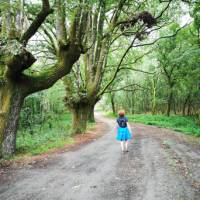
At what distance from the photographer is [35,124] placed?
55.7 ft

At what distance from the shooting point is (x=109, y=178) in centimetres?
583

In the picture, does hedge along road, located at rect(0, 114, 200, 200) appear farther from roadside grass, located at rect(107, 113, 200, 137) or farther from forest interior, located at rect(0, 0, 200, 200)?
roadside grass, located at rect(107, 113, 200, 137)

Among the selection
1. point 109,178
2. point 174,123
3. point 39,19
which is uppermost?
point 39,19

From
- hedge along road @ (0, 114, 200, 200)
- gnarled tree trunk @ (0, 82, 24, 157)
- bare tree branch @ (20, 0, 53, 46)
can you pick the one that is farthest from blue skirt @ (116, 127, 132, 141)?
bare tree branch @ (20, 0, 53, 46)

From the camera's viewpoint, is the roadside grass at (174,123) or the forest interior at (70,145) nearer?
the forest interior at (70,145)

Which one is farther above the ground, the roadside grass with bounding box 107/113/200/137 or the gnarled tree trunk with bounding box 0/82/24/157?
the gnarled tree trunk with bounding box 0/82/24/157

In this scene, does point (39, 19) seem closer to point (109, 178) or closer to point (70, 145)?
point (109, 178)

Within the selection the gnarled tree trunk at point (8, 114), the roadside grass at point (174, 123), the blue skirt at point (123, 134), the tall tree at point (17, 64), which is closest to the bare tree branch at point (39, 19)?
the tall tree at point (17, 64)

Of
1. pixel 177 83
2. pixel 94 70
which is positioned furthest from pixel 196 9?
pixel 177 83

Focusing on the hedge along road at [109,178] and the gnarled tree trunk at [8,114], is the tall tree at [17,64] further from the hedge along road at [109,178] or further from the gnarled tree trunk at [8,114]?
the hedge along road at [109,178]

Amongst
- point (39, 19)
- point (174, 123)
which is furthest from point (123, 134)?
point (174, 123)

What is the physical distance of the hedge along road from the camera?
4.83 metres

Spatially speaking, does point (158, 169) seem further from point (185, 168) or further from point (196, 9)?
point (196, 9)

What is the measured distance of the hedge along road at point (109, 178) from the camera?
15.8 feet
